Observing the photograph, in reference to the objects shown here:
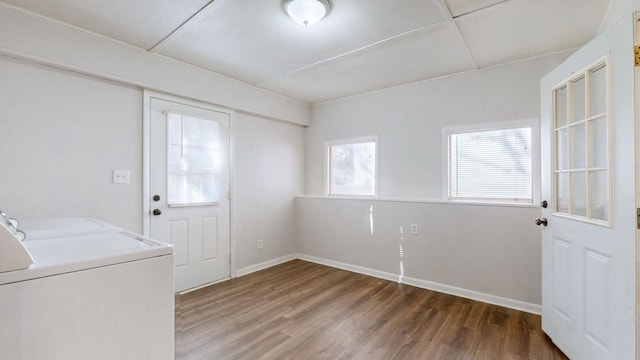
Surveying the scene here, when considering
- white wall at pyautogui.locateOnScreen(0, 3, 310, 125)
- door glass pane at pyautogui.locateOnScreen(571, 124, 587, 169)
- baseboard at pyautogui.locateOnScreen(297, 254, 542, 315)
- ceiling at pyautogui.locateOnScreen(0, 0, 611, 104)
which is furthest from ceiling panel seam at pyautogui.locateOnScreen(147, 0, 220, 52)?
baseboard at pyautogui.locateOnScreen(297, 254, 542, 315)

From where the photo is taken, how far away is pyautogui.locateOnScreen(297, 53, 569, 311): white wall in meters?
2.74

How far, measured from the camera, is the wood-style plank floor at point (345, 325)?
2014 millimetres

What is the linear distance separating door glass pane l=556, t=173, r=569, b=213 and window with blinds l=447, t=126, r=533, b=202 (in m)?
0.77

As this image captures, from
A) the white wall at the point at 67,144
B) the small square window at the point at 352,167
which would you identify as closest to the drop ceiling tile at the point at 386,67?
the small square window at the point at 352,167

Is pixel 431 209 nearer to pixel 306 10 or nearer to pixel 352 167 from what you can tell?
pixel 352 167

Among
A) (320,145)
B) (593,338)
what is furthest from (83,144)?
(593,338)

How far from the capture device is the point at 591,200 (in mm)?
1772

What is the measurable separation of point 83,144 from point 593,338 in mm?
3944

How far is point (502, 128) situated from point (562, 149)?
94cm

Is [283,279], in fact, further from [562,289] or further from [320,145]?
[562,289]

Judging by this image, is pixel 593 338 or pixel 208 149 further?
pixel 208 149

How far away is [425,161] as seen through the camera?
3.42 m

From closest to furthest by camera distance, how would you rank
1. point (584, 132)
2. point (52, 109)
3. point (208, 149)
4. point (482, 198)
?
point (584, 132) < point (52, 109) < point (482, 198) < point (208, 149)

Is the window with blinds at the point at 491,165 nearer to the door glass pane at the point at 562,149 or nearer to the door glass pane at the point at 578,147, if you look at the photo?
the door glass pane at the point at 562,149
